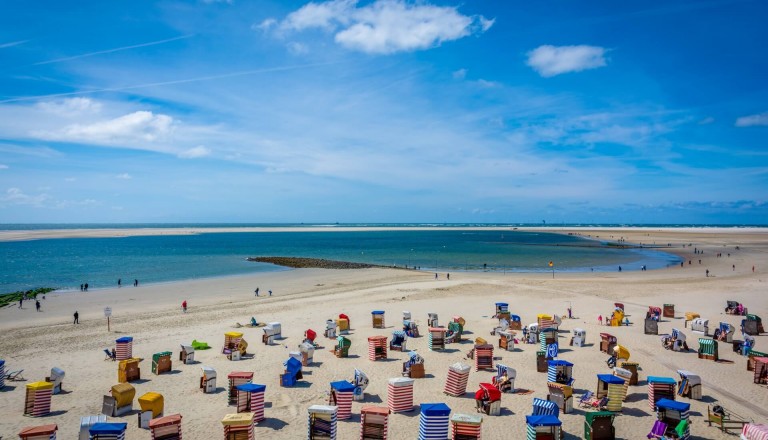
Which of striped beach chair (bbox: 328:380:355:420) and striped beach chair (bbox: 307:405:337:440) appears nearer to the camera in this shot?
striped beach chair (bbox: 307:405:337:440)

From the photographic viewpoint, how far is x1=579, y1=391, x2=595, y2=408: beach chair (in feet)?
49.6

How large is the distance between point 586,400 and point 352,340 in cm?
1245

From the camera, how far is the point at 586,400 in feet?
50.0

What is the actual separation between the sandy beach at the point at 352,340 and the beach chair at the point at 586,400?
2.49 feet

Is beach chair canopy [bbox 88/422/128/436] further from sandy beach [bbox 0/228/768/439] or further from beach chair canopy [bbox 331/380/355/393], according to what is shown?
beach chair canopy [bbox 331/380/355/393]

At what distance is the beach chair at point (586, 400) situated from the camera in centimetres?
1510

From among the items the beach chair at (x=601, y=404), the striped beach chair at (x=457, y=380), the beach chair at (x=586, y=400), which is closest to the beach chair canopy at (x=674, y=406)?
the beach chair at (x=601, y=404)

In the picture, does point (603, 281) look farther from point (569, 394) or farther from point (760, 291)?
point (569, 394)

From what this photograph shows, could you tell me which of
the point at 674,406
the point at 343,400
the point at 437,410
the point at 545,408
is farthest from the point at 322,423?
the point at 674,406

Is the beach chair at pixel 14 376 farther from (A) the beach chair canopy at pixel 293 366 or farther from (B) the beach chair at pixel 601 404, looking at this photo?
(B) the beach chair at pixel 601 404

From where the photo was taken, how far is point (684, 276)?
51.5 m


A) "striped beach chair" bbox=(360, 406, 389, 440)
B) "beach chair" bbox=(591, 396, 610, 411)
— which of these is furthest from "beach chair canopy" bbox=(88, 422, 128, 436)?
"beach chair" bbox=(591, 396, 610, 411)

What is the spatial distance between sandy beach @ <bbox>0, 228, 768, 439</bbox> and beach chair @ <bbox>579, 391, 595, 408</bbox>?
759mm

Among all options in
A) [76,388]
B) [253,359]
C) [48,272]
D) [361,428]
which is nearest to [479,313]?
[253,359]
